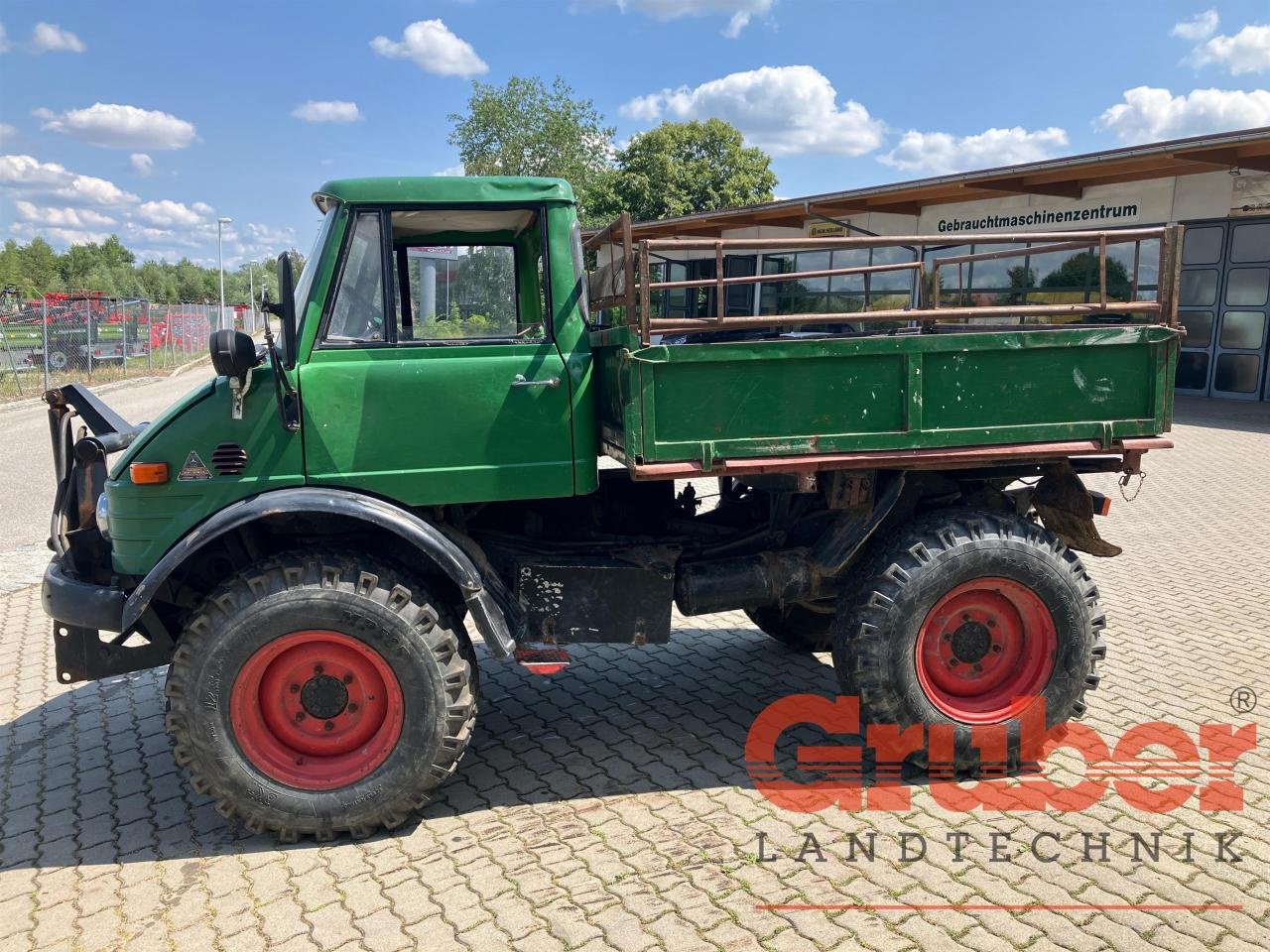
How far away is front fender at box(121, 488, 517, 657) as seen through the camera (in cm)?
347

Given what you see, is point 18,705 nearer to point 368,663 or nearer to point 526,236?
point 368,663

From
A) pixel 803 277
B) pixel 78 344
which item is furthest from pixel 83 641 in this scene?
pixel 78 344

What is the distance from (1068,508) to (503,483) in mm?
2687

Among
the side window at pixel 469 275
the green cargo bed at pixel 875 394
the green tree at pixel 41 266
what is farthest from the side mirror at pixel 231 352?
the green tree at pixel 41 266

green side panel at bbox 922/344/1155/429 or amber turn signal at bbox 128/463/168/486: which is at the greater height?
green side panel at bbox 922/344/1155/429

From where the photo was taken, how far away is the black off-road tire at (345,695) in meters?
3.50

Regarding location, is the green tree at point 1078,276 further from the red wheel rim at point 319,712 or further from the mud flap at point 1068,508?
the red wheel rim at point 319,712

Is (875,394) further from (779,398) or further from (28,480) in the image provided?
(28,480)

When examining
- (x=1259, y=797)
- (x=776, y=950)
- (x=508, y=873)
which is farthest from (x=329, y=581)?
(x=1259, y=797)

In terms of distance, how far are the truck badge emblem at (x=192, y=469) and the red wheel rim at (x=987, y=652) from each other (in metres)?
3.06

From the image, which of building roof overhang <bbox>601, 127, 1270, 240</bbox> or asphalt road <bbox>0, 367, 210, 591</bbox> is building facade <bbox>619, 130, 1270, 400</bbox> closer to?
building roof overhang <bbox>601, 127, 1270, 240</bbox>

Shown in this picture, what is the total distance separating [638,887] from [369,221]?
2.76 meters

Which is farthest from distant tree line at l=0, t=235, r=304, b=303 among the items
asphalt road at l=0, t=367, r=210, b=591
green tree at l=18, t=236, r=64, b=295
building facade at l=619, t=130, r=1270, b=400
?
building facade at l=619, t=130, r=1270, b=400

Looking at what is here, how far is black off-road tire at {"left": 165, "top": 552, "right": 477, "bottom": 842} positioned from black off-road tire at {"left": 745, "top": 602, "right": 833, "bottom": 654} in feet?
7.12
